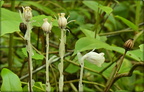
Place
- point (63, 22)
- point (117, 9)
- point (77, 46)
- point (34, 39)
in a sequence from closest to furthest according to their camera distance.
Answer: point (63, 22) < point (77, 46) < point (34, 39) < point (117, 9)

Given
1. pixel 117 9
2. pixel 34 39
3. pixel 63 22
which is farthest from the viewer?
pixel 117 9

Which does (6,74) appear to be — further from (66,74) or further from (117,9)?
(117,9)

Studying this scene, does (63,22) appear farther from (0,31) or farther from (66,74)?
(66,74)

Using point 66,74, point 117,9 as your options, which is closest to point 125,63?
point 66,74

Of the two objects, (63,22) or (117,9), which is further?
(117,9)

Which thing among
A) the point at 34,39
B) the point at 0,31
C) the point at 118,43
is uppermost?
the point at 0,31

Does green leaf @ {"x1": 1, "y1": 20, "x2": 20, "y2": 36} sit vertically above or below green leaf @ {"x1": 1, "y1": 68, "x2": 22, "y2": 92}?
above

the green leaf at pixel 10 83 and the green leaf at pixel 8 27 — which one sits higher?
the green leaf at pixel 8 27

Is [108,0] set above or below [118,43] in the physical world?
above

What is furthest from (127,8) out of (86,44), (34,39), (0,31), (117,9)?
(0,31)
